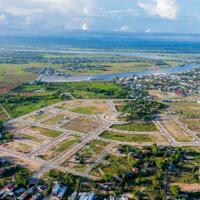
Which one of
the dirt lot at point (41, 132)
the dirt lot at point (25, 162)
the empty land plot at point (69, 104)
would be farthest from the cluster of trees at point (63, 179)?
the empty land plot at point (69, 104)

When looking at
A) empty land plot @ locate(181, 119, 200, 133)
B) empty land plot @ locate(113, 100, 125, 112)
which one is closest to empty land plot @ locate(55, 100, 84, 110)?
empty land plot @ locate(113, 100, 125, 112)

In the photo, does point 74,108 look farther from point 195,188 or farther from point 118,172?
point 195,188

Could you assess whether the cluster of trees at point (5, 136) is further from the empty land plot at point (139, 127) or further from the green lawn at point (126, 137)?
the empty land plot at point (139, 127)

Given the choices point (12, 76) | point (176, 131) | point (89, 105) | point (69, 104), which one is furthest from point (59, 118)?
point (12, 76)

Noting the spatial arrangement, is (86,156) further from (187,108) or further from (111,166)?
(187,108)

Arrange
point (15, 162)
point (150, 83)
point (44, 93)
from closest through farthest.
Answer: point (15, 162), point (44, 93), point (150, 83)

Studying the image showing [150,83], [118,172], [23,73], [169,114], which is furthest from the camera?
[23,73]

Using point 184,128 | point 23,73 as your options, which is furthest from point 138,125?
point 23,73
